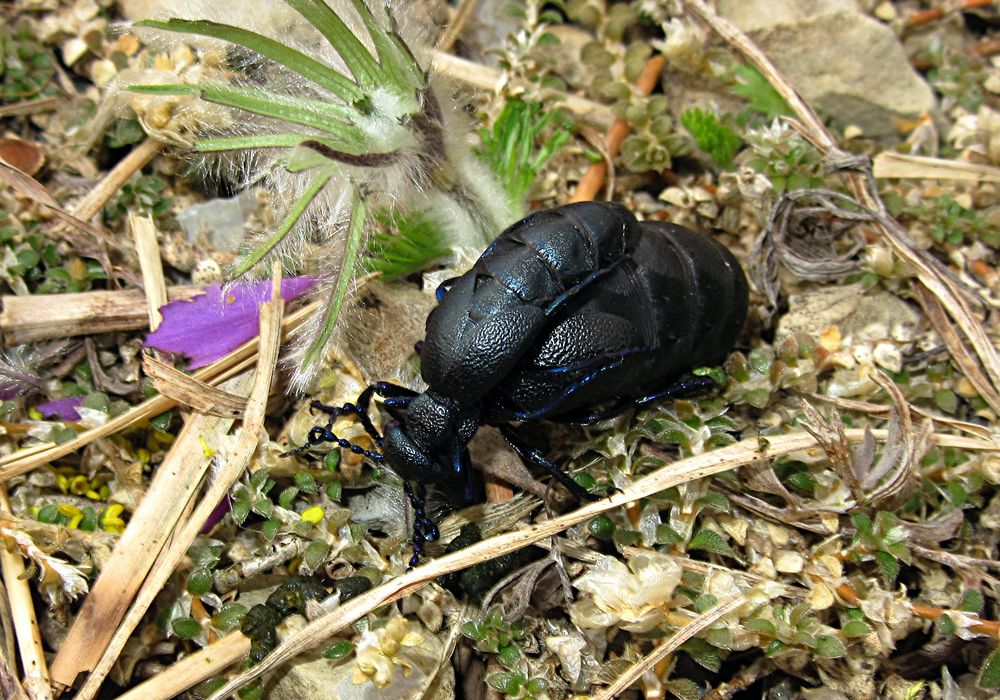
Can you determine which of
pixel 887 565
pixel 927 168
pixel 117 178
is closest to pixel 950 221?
pixel 927 168

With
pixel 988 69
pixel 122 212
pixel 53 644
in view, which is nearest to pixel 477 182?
pixel 122 212

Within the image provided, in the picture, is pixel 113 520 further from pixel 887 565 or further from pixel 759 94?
pixel 759 94

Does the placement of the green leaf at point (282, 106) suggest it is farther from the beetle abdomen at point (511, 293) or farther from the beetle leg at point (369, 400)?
the beetle leg at point (369, 400)

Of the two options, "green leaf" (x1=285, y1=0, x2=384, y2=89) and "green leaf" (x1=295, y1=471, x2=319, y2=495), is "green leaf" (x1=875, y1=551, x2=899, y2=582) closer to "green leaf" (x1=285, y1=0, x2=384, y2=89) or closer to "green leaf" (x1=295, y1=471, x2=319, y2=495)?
"green leaf" (x1=295, y1=471, x2=319, y2=495)

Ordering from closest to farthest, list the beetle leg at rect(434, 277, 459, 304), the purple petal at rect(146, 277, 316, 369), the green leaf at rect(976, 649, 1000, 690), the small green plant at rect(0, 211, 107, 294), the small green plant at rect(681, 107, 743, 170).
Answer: the green leaf at rect(976, 649, 1000, 690) < the beetle leg at rect(434, 277, 459, 304) < the purple petal at rect(146, 277, 316, 369) < the small green plant at rect(0, 211, 107, 294) < the small green plant at rect(681, 107, 743, 170)

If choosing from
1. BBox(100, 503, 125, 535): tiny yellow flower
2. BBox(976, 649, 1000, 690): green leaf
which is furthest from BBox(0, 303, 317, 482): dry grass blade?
BBox(976, 649, 1000, 690): green leaf

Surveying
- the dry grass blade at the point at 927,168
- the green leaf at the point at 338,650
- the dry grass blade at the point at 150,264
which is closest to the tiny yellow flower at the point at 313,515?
the green leaf at the point at 338,650

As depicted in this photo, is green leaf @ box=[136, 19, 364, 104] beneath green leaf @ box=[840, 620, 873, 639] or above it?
above
